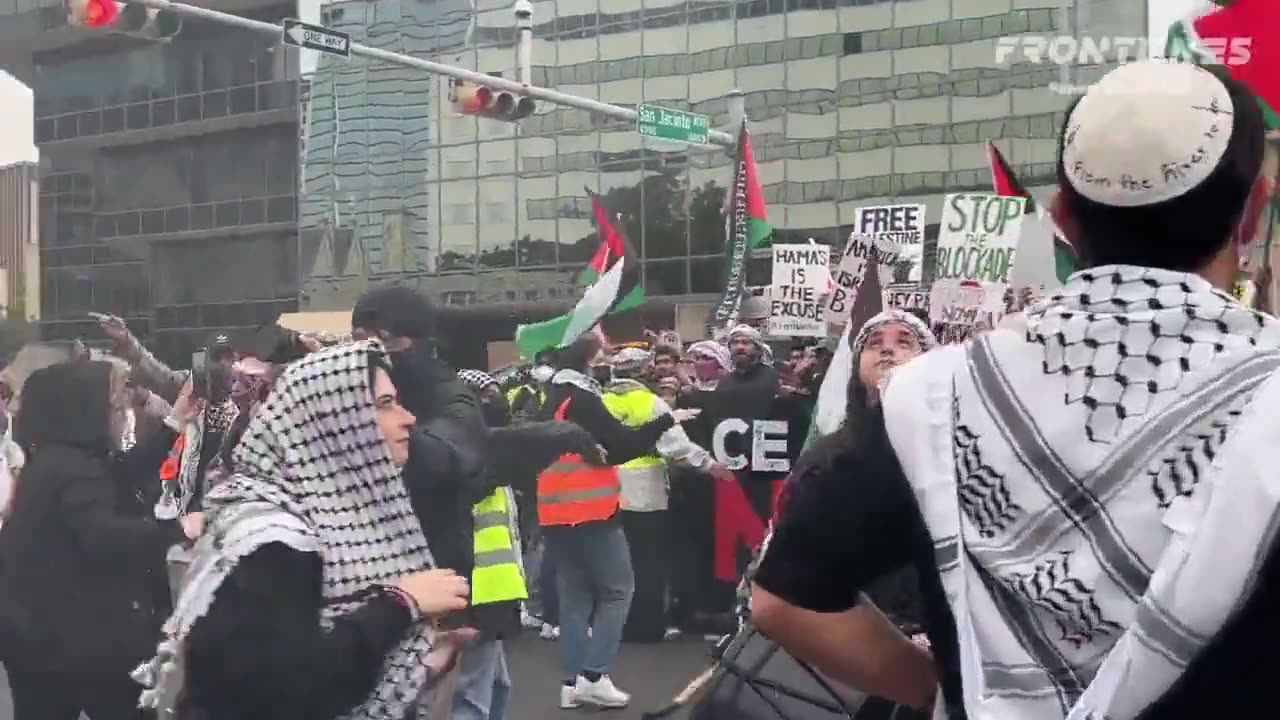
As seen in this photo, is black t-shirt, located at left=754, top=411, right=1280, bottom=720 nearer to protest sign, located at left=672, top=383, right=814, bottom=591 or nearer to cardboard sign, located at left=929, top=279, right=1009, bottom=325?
cardboard sign, located at left=929, top=279, right=1009, bottom=325

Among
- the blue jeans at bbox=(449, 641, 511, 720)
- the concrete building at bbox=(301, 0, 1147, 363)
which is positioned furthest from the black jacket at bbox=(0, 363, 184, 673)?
the concrete building at bbox=(301, 0, 1147, 363)

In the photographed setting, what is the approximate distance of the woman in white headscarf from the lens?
2971mm

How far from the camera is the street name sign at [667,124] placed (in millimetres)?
15633

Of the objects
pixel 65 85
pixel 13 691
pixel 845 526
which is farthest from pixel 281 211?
pixel 845 526

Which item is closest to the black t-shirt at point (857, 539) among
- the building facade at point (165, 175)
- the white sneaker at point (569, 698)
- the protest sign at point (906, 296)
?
the protest sign at point (906, 296)

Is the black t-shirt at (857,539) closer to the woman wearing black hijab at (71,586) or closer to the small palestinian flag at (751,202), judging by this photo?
the woman wearing black hijab at (71,586)

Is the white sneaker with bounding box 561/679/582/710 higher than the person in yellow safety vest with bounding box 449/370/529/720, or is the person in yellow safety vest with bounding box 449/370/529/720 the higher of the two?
the person in yellow safety vest with bounding box 449/370/529/720

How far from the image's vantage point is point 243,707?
9.77ft

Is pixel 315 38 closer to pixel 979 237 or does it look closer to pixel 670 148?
pixel 979 237

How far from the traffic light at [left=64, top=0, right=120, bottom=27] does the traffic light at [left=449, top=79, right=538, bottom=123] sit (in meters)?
3.84

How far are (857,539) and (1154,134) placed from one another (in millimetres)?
536

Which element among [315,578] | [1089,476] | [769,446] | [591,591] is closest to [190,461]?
[591,591]

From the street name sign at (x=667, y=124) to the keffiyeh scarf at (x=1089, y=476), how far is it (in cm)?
1398

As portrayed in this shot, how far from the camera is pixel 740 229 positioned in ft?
40.1
